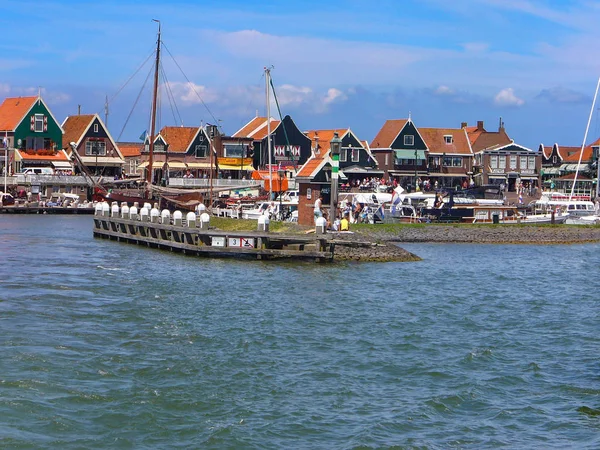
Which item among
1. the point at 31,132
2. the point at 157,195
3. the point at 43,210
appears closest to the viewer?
the point at 157,195

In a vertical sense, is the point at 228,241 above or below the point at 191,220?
below

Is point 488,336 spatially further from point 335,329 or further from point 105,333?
point 105,333

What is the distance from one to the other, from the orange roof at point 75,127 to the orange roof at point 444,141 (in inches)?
1662

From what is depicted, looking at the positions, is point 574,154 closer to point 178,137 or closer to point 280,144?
point 280,144

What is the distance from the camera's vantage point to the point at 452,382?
73.7ft

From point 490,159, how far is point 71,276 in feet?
279

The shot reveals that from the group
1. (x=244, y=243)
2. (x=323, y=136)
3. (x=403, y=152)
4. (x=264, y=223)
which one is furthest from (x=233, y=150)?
(x=244, y=243)

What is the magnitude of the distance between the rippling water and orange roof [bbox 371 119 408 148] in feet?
239

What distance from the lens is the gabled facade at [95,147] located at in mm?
107438

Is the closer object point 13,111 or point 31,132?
point 31,132

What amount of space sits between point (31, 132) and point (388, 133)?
4346cm

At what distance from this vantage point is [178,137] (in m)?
113

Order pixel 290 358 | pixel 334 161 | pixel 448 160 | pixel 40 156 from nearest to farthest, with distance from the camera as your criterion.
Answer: pixel 290 358 → pixel 334 161 → pixel 40 156 → pixel 448 160

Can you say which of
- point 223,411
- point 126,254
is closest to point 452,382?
point 223,411
